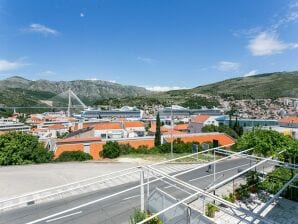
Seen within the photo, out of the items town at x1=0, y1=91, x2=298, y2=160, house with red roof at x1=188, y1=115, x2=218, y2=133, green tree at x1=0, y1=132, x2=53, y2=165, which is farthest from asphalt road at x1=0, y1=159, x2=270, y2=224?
house with red roof at x1=188, y1=115, x2=218, y2=133

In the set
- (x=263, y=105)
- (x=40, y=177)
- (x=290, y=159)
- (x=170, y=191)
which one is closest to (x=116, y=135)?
(x=40, y=177)

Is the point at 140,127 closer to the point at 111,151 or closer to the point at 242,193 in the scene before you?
the point at 111,151

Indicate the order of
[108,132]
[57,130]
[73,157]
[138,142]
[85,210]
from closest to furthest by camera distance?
[85,210]
[73,157]
[138,142]
[108,132]
[57,130]

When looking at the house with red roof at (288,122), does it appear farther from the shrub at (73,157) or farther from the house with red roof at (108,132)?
the shrub at (73,157)

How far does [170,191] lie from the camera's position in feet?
66.5

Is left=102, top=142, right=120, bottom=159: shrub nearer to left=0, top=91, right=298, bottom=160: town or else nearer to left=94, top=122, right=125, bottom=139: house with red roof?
left=0, top=91, right=298, bottom=160: town

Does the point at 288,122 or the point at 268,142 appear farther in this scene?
the point at 288,122

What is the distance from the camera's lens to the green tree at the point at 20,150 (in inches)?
1155

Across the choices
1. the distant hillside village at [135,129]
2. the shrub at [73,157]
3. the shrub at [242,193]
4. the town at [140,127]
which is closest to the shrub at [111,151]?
the town at [140,127]

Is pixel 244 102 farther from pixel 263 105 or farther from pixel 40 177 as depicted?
pixel 40 177

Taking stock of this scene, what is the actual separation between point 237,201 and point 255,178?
305cm

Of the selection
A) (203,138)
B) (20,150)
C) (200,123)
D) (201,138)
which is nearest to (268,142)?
(20,150)

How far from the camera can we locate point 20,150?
30.1m

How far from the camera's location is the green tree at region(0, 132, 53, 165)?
29.3m
